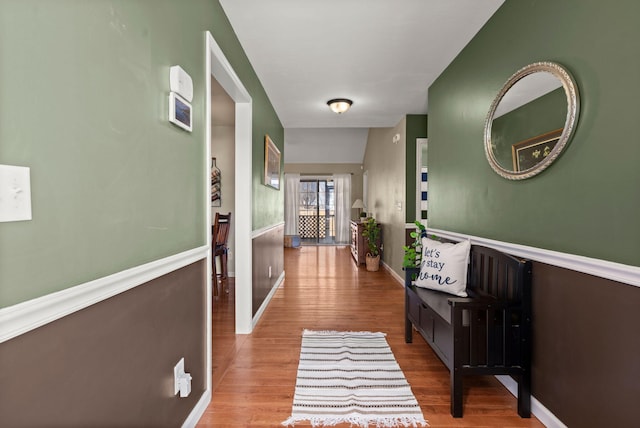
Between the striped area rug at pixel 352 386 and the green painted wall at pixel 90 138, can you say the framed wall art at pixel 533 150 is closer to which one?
the striped area rug at pixel 352 386

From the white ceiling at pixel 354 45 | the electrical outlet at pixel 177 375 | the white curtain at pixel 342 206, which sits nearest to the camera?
the electrical outlet at pixel 177 375

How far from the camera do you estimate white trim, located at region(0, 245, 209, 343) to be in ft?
2.36

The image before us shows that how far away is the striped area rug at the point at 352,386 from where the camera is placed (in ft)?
5.86

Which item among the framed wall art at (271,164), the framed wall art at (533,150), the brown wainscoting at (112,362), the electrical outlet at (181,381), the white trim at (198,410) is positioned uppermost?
the framed wall art at (271,164)

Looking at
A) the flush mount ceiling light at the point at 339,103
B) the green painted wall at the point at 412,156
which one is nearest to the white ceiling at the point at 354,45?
the flush mount ceiling light at the point at 339,103

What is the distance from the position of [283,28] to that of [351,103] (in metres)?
1.80

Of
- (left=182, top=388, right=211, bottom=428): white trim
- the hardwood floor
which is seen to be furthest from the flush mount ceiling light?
(left=182, top=388, right=211, bottom=428): white trim

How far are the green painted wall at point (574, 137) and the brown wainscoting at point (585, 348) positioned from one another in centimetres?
16

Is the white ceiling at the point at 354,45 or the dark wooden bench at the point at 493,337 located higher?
the white ceiling at the point at 354,45

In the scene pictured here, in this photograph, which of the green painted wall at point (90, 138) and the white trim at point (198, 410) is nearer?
the green painted wall at point (90, 138)

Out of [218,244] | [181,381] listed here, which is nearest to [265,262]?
[218,244]

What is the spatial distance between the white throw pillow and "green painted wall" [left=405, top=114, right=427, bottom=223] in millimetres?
2328

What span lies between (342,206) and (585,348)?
8.07 m

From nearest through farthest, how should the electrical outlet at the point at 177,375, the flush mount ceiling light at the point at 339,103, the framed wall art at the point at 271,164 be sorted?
the electrical outlet at the point at 177,375 → the framed wall art at the point at 271,164 → the flush mount ceiling light at the point at 339,103
